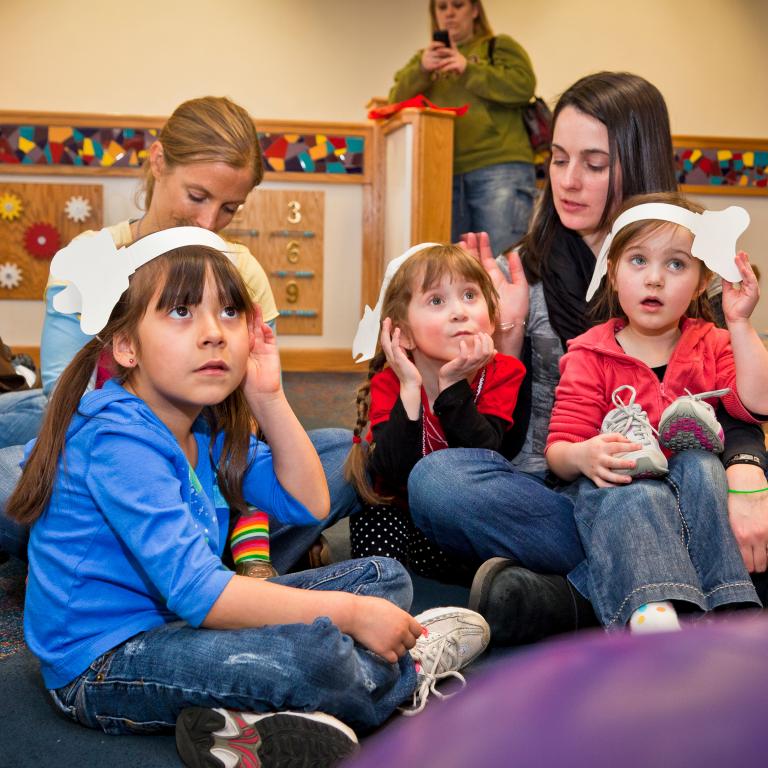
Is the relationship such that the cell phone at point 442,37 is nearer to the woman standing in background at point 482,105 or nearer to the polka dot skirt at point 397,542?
the woman standing in background at point 482,105

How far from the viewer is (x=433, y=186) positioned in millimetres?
4031

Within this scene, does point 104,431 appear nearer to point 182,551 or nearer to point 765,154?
point 182,551

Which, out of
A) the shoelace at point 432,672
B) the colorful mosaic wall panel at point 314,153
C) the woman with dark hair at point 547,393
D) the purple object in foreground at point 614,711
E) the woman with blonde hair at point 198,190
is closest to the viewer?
the purple object in foreground at point 614,711

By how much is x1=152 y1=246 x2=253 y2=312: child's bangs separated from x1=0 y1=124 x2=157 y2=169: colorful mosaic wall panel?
368cm

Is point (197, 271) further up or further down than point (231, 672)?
further up

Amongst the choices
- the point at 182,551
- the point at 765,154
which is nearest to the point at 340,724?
the point at 182,551

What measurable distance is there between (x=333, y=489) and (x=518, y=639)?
0.50m

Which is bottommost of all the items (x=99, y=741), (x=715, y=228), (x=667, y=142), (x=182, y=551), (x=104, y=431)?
(x=99, y=741)

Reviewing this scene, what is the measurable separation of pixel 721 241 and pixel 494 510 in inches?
22.1

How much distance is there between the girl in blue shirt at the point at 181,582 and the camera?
3.88ft

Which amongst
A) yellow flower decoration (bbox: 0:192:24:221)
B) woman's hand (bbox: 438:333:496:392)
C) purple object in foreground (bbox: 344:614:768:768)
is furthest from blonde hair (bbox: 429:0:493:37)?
purple object in foreground (bbox: 344:614:768:768)

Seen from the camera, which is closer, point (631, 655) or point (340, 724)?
point (631, 655)

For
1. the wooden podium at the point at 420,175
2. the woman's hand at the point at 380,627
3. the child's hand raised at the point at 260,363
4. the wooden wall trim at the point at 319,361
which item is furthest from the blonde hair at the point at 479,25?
the woman's hand at the point at 380,627

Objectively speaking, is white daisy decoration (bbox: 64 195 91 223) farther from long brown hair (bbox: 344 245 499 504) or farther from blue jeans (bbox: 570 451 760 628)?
blue jeans (bbox: 570 451 760 628)
